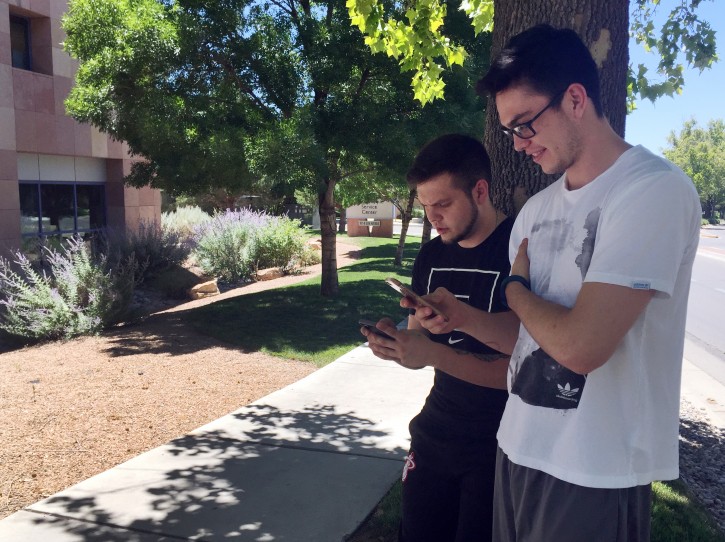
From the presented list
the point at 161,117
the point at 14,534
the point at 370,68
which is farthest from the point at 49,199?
the point at 14,534

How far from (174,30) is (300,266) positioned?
9707 mm

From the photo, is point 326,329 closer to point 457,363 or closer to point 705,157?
point 457,363

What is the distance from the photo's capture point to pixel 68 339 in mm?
9148

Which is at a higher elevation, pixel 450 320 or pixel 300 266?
pixel 450 320

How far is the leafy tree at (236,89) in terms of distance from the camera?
33.2ft

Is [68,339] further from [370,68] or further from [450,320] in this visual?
[450,320]

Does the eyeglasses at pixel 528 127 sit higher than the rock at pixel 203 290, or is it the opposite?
the eyeglasses at pixel 528 127

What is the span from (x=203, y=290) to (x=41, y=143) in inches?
187

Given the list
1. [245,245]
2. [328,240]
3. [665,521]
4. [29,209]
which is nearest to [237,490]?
[665,521]

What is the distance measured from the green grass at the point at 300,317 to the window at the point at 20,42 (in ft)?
24.0

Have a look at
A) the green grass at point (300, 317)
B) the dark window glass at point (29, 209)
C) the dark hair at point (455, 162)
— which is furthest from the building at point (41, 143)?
the dark hair at point (455, 162)

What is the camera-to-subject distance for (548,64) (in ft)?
5.51

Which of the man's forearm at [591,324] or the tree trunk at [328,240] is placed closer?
the man's forearm at [591,324]

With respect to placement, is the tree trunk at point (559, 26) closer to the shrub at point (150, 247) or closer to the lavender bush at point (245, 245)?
the shrub at point (150, 247)
